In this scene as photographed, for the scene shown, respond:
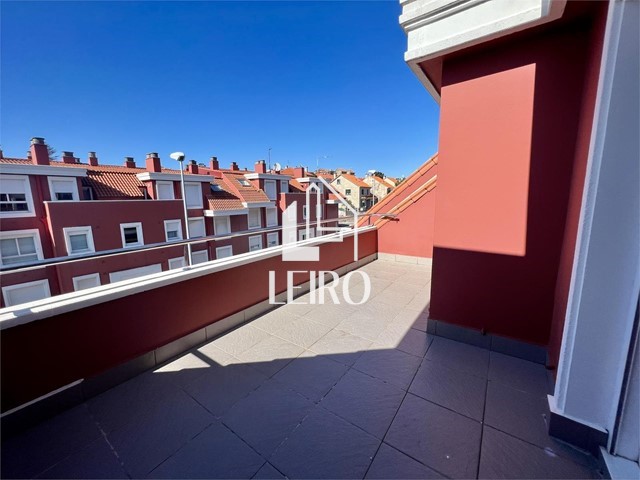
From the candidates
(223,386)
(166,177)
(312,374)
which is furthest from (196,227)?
(312,374)

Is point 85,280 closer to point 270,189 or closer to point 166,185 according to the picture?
point 166,185

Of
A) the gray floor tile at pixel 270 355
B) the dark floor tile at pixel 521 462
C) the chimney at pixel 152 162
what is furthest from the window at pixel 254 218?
the dark floor tile at pixel 521 462

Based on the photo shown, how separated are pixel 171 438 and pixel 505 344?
251cm

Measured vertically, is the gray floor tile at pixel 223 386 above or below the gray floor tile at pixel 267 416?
above

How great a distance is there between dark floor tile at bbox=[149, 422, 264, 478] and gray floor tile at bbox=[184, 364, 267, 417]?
188 mm

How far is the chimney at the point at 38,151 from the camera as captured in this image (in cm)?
921

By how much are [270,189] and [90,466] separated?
16.9 meters

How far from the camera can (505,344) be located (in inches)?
81.1

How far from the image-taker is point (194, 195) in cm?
1325

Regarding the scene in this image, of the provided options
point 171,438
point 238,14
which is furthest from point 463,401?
point 238,14

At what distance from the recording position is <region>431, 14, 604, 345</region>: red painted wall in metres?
1.72

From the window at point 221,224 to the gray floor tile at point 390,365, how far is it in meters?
13.8

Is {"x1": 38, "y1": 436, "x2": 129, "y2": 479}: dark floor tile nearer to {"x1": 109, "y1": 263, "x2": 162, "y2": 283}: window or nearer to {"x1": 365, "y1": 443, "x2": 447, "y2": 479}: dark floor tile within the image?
{"x1": 365, "y1": 443, "x2": 447, "y2": 479}: dark floor tile

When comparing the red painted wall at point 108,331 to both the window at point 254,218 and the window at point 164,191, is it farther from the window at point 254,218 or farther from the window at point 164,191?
the window at point 254,218
